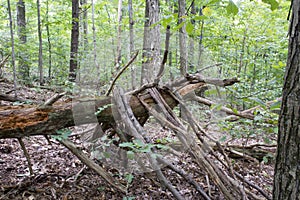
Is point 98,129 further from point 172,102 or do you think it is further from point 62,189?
point 172,102

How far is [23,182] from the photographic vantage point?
2490 mm

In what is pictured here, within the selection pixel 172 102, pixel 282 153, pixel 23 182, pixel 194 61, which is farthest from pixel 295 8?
pixel 194 61

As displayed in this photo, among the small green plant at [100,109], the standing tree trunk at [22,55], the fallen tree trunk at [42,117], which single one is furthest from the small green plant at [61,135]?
the standing tree trunk at [22,55]

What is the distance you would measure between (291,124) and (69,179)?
2.29 m

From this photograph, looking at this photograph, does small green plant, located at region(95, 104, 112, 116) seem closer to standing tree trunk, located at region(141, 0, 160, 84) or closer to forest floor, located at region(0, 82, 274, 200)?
forest floor, located at region(0, 82, 274, 200)

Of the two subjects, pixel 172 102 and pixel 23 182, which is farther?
pixel 172 102

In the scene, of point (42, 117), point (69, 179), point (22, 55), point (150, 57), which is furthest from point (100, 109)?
point (22, 55)

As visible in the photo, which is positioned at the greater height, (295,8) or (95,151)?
(295,8)

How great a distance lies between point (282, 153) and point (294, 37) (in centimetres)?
56

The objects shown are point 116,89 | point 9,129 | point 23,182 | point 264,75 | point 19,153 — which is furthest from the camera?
point 264,75

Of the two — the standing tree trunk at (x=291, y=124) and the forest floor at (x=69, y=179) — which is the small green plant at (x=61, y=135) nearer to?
the forest floor at (x=69, y=179)

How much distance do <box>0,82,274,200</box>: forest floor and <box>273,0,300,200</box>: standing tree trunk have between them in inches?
53.0

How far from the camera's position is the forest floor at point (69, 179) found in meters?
2.44

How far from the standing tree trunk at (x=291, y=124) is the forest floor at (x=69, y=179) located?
135 centimetres
